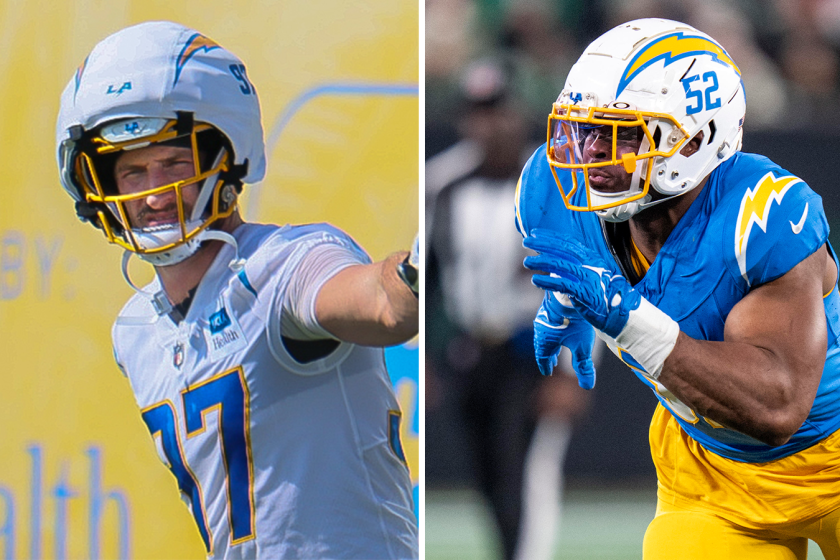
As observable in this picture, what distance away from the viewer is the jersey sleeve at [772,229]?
1545mm

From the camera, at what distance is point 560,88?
2809mm

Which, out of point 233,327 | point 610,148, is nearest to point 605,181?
point 610,148

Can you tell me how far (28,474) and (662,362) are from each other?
1668mm

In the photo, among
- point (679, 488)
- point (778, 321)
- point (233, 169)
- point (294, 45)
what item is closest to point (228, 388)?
point (233, 169)

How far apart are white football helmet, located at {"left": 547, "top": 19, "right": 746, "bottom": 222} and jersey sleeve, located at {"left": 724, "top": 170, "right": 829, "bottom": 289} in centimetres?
12

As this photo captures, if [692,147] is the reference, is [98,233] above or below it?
below

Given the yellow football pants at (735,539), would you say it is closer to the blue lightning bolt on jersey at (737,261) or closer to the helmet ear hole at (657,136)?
the blue lightning bolt on jersey at (737,261)

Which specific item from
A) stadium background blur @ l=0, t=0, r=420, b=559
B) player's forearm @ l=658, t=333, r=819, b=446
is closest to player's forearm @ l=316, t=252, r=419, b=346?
stadium background blur @ l=0, t=0, r=420, b=559

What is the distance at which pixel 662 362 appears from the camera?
1442 millimetres

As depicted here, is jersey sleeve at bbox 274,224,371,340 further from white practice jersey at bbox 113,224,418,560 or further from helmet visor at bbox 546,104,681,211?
helmet visor at bbox 546,104,681,211

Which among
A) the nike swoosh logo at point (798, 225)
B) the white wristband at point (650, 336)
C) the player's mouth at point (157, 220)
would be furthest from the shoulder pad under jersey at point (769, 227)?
the player's mouth at point (157, 220)

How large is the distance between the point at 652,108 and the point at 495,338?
119cm

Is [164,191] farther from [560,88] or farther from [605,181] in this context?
[560,88]

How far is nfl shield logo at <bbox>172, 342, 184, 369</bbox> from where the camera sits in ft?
7.39
